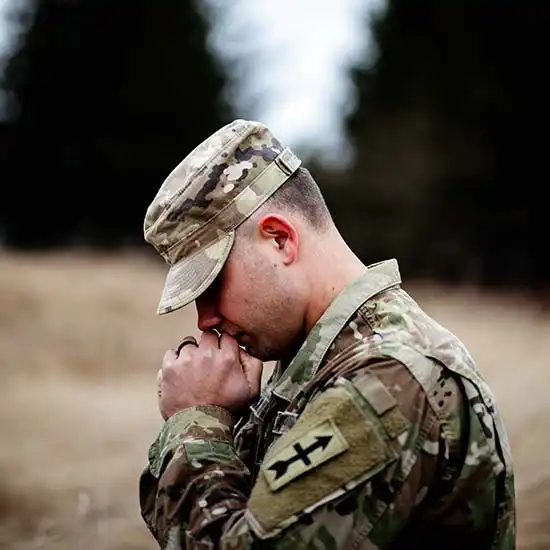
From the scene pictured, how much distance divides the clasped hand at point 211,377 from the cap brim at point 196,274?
0.15 m

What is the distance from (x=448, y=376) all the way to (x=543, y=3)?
89.7ft

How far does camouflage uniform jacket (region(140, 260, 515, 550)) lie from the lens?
7.22 feet

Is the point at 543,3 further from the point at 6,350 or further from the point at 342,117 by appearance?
the point at 6,350

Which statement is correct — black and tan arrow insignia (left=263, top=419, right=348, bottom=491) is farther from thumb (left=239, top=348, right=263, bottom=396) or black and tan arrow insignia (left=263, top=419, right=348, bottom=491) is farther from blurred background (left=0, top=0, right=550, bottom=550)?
blurred background (left=0, top=0, right=550, bottom=550)

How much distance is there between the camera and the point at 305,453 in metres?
2.22

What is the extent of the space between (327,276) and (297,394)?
315mm

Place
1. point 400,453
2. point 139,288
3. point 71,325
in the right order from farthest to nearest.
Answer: point 139,288 < point 71,325 < point 400,453

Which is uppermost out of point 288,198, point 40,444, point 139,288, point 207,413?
point 139,288

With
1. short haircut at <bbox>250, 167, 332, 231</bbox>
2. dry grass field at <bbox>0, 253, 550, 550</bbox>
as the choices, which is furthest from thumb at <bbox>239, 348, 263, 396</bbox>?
dry grass field at <bbox>0, 253, 550, 550</bbox>

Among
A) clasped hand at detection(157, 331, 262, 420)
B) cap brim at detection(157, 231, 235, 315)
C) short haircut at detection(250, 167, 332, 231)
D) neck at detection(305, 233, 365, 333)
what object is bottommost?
clasped hand at detection(157, 331, 262, 420)

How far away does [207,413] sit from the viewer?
103 inches

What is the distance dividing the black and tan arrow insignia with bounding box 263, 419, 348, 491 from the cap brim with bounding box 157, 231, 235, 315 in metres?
0.51

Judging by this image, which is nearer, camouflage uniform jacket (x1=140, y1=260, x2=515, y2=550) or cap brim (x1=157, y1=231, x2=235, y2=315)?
camouflage uniform jacket (x1=140, y1=260, x2=515, y2=550)

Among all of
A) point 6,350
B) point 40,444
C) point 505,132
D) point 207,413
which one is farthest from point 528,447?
point 505,132
